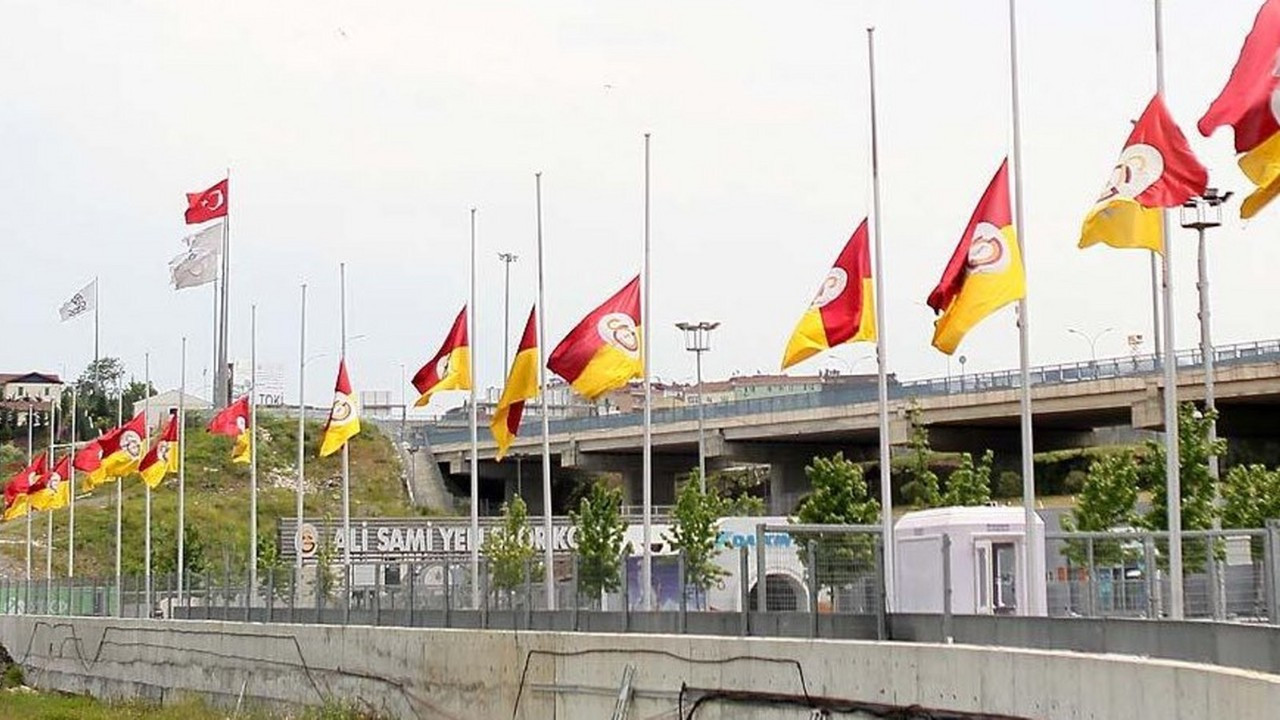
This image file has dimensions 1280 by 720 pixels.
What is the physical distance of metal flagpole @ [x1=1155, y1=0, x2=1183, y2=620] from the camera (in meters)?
22.1

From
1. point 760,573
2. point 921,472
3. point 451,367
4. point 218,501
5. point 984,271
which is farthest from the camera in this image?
point 218,501

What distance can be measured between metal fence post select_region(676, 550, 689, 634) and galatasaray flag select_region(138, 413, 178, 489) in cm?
3873

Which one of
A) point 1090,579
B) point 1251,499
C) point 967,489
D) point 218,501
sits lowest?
point 1090,579

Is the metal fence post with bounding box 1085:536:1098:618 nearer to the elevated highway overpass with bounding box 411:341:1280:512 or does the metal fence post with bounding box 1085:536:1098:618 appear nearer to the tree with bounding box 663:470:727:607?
the tree with bounding box 663:470:727:607

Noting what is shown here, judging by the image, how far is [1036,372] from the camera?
294 ft

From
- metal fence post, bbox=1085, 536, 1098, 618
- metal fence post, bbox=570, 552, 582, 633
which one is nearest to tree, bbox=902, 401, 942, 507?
metal fence post, bbox=570, 552, 582, 633

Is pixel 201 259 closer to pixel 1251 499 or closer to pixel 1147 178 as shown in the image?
pixel 1251 499

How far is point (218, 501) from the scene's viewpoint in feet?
415

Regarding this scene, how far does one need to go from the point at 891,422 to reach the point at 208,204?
37.6 metres

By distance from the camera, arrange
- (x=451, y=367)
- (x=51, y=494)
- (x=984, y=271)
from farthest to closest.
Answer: (x=51, y=494)
(x=451, y=367)
(x=984, y=271)

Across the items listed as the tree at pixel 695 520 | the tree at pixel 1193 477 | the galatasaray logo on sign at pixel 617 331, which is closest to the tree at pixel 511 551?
the galatasaray logo on sign at pixel 617 331

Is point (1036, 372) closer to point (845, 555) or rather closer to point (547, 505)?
point (547, 505)

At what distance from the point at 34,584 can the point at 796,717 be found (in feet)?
172

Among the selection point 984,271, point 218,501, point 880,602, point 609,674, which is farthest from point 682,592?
point 218,501
